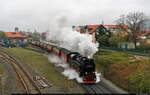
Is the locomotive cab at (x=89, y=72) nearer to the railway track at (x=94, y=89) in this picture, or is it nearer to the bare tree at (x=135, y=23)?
the railway track at (x=94, y=89)

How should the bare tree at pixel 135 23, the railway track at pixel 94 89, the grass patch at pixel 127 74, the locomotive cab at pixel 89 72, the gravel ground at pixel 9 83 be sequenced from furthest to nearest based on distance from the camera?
the bare tree at pixel 135 23 < the locomotive cab at pixel 89 72 < the grass patch at pixel 127 74 < the gravel ground at pixel 9 83 < the railway track at pixel 94 89

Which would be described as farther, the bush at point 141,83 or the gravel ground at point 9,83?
the gravel ground at point 9,83

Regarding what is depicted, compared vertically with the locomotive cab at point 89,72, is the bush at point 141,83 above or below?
below

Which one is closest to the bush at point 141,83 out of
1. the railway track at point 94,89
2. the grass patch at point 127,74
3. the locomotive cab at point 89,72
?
the grass patch at point 127,74

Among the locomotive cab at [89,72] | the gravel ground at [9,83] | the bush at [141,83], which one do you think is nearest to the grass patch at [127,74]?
the bush at [141,83]

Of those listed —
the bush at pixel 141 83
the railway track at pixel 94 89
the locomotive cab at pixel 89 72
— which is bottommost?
the railway track at pixel 94 89

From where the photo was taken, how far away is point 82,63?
54.4ft

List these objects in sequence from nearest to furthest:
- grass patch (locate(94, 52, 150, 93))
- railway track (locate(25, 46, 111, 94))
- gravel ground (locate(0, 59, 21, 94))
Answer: railway track (locate(25, 46, 111, 94)), gravel ground (locate(0, 59, 21, 94)), grass patch (locate(94, 52, 150, 93))

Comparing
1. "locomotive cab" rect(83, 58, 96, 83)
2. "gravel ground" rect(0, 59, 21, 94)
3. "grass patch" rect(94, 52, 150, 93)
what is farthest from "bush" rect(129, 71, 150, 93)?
"gravel ground" rect(0, 59, 21, 94)

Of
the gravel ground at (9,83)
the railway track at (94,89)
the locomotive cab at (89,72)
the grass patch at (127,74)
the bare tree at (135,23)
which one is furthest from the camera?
the bare tree at (135,23)

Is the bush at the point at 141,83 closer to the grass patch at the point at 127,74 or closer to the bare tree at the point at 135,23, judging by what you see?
the grass patch at the point at 127,74

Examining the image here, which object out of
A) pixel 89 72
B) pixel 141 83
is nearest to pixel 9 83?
pixel 89 72

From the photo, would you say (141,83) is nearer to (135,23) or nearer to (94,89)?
(94,89)

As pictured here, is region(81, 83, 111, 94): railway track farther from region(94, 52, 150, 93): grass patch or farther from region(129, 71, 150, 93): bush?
region(129, 71, 150, 93): bush
